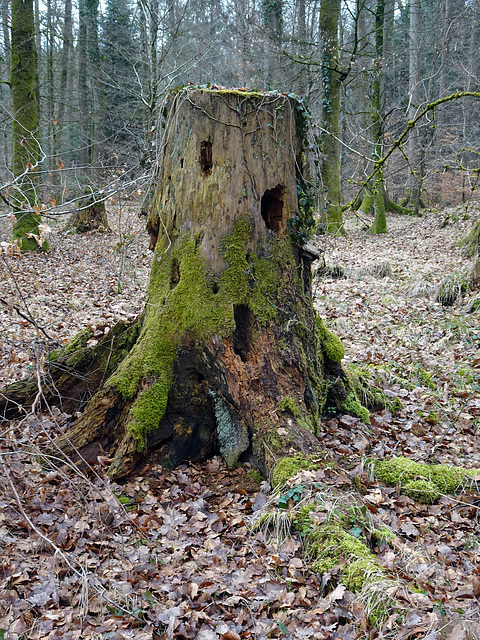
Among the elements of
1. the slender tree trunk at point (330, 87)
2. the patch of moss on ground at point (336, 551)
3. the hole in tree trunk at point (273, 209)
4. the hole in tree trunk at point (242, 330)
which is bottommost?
the patch of moss on ground at point (336, 551)

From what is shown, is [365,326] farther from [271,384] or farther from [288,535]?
[288,535]

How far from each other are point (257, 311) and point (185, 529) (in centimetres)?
183

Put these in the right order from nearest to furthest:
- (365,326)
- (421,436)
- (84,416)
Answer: (84,416), (421,436), (365,326)

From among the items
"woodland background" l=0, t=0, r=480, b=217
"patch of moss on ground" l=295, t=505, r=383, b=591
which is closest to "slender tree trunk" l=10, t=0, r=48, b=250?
"woodland background" l=0, t=0, r=480, b=217

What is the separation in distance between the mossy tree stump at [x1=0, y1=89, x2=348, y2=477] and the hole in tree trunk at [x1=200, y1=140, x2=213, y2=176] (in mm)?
12

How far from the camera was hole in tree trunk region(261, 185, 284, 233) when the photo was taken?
4315 mm

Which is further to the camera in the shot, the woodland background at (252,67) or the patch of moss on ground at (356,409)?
the woodland background at (252,67)

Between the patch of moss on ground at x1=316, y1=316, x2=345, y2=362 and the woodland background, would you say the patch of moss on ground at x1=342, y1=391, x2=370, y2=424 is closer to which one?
the patch of moss on ground at x1=316, y1=316, x2=345, y2=362

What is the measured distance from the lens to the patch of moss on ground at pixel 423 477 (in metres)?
3.83

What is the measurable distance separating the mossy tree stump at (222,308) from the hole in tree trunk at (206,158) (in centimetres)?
1

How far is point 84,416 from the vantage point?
14.3 ft

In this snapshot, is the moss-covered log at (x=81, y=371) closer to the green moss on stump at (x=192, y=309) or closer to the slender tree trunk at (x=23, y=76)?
the green moss on stump at (x=192, y=309)

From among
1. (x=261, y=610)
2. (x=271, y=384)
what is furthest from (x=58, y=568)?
(x=271, y=384)

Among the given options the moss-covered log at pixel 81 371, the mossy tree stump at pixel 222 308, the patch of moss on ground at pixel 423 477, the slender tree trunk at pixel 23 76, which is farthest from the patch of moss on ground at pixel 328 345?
the slender tree trunk at pixel 23 76
